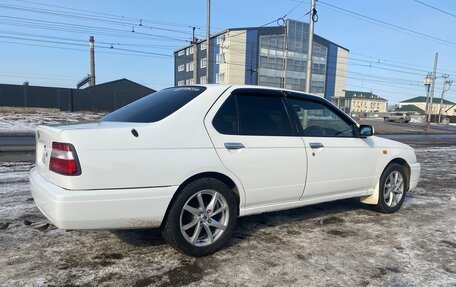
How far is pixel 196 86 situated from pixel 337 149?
1.87 m

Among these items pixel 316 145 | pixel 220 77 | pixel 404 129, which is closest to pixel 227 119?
pixel 316 145

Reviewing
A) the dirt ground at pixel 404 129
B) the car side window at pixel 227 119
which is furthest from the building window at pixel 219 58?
the car side window at pixel 227 119

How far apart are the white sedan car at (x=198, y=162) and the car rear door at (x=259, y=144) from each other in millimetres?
11

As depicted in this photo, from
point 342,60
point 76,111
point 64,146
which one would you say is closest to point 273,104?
point 64,146

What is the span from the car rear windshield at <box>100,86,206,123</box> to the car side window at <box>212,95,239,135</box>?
288 millimetres

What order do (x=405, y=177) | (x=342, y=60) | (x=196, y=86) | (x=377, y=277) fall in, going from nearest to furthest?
(x=377, y=277)
(x=196, y=86)
(x=405, y=177)
(x=342, y=60)

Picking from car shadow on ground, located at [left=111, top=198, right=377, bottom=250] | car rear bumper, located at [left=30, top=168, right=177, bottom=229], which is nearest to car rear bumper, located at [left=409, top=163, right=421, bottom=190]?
car shadow on ground, located at [left=111, top=198, right=377, bottom=250]

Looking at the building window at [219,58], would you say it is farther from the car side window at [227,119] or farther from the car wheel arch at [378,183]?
the car side window at [227,119]

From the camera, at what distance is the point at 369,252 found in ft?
12.5

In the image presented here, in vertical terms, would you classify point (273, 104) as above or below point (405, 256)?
above

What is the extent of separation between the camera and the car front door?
4.31m

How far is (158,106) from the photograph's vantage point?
3.72 m

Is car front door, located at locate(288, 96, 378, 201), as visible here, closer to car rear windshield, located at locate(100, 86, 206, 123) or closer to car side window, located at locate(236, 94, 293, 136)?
car side window, located at locate(236, 94, 293, 136)

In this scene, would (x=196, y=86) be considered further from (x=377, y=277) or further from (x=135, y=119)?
(x=377, y=277)
